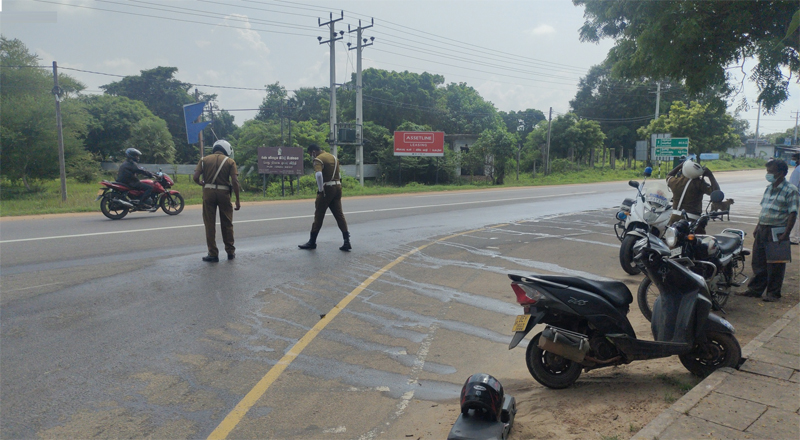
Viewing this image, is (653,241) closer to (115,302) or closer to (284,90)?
(115,302)

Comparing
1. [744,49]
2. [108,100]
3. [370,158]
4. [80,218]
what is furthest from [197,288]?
[108,100]

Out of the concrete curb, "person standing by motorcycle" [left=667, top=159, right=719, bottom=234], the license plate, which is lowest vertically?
the concrete curb

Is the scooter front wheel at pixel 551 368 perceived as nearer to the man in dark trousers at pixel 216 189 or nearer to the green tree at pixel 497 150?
the man in dark trousers at pixel 216 189

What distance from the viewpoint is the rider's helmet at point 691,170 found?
776 cm

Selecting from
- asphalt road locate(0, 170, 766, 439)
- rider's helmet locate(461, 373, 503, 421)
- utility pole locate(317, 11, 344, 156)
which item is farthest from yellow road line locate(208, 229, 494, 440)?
utility pole locate(317, 11, 344, 156)

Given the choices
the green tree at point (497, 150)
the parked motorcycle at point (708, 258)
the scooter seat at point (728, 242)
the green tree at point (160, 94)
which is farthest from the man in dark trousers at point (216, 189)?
the green tree at point (160, 94)

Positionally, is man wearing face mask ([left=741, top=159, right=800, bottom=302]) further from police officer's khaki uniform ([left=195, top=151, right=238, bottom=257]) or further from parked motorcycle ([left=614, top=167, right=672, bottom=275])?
police officer's khaki uniform ([left=195, top=151, right=238, bottom=257])

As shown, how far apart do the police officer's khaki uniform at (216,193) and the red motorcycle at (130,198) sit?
20.0 ft

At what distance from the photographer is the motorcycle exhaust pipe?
13.0 ft

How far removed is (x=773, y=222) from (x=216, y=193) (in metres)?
8.03

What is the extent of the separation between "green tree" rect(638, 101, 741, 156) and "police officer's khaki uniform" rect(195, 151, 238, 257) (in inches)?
1757

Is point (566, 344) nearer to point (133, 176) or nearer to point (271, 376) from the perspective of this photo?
point (271, 376)

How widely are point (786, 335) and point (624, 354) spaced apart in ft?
6.64

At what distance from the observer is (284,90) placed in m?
73.9
